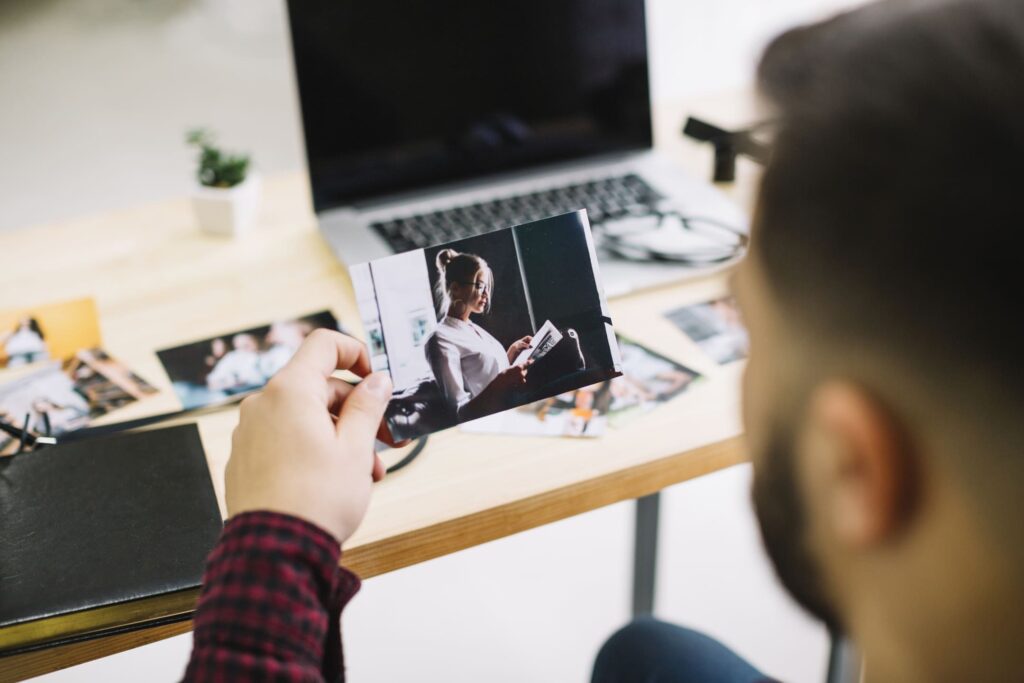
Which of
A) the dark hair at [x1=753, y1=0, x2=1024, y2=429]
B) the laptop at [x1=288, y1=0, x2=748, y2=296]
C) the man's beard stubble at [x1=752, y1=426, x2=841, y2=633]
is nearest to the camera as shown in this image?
the dark hair at [x1=753, y1=0, x2=1024, y2=429]

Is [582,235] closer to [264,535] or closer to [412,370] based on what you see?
[412,370]

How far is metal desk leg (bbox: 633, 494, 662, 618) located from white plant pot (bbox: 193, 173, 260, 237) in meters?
0.69

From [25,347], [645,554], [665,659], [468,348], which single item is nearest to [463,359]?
[468,348]

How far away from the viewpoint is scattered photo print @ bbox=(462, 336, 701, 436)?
0.83m

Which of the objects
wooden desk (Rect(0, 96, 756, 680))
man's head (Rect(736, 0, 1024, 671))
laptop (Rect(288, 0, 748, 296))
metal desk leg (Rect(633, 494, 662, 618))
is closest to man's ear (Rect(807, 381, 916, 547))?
man's head (Rect(736, 0, 1024, 671))

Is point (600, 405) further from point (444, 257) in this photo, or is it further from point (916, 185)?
point (916, 185)

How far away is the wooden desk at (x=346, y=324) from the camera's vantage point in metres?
0.74

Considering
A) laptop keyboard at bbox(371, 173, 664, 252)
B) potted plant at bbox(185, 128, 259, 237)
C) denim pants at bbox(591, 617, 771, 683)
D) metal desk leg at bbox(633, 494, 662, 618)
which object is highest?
potted plant at bbox(185, 128, 259, 237)

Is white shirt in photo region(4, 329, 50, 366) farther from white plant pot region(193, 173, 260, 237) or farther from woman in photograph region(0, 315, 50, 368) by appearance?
white plant pot region(193, 173, 260, 237)

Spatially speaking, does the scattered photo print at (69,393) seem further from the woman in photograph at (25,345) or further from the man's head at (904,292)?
the man's head at (904,292)

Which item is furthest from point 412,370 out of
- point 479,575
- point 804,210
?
point 479,575

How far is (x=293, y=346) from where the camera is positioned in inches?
37.7

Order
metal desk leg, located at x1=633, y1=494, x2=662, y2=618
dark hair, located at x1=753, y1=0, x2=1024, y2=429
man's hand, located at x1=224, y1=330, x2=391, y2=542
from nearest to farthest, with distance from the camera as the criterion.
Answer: dark hair, located at x1=753, y1=0, x2=1024, y2=429 < man's hand, located at x1=224, y1=330, x2=391, y2=542 < metal desk leg, located at x1=633, y1=494, x2=662, y2=618

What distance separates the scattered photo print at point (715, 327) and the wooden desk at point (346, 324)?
0.01 m
